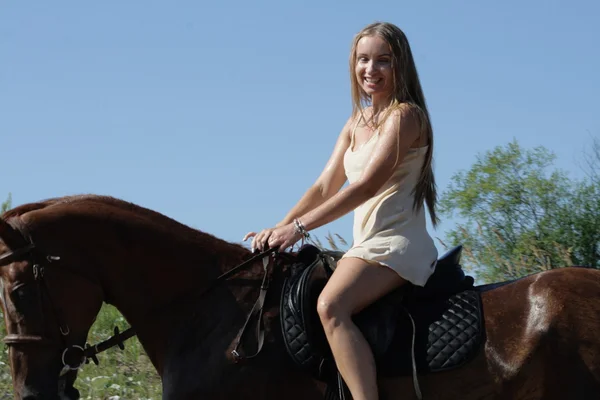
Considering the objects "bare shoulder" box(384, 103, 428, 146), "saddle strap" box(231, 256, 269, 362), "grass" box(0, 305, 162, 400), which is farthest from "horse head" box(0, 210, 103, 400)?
"grass" box(0, 305, 162, 400)

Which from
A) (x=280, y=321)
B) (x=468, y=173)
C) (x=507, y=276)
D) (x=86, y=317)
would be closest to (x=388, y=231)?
(x=280, y=321)

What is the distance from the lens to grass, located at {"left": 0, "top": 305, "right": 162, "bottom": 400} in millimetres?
7445

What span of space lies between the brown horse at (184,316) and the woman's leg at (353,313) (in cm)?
16

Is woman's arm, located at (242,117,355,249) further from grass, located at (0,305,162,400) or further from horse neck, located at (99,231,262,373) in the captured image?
grass, located at (0,305,162,400)

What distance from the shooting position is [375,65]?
4.48 meters

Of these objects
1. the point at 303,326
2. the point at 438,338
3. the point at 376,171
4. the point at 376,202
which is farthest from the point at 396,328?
the point at 376,171

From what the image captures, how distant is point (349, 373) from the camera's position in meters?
4.04

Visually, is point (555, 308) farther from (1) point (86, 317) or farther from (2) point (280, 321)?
(1) point (86, 317)

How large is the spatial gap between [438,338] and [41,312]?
181cm

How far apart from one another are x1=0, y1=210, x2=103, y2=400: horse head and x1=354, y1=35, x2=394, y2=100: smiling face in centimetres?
167

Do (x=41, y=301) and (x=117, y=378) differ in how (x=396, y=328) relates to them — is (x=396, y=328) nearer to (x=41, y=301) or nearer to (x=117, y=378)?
(x=41, y=301)

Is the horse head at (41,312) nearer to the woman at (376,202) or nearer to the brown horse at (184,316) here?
the brown horse at (184,316)

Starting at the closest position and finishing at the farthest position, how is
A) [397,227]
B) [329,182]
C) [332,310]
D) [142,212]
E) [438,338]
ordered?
[332,310] → [438,338] → [397,227] → [142,212] → [329,182]

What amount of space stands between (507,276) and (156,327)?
17.9ft
